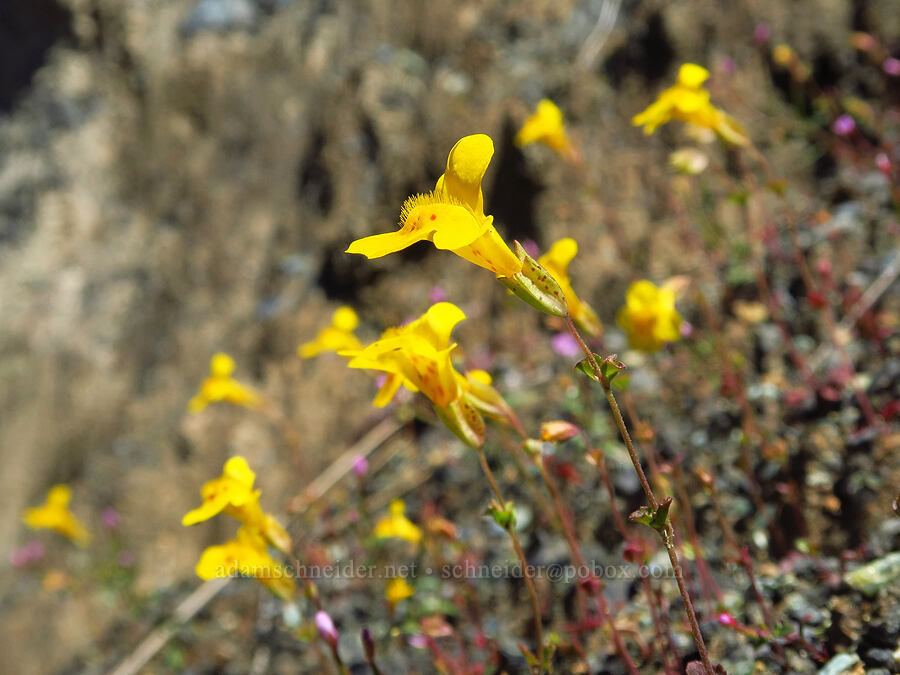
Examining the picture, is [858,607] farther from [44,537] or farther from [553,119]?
[44,537]

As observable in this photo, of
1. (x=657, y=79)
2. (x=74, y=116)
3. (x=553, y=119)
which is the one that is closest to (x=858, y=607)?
(x=553, y=119)

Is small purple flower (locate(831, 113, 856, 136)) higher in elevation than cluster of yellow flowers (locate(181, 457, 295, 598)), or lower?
higher

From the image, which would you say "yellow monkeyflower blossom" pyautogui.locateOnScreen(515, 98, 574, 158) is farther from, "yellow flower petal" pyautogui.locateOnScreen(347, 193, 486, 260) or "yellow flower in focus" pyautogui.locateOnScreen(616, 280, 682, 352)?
"yellow flower petal" pyautogui.locateOnScreen(347, 193, 486, 260)

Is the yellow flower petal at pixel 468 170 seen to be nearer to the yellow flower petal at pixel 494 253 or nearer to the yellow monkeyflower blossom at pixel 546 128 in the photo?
the yellow flower petal at pixel 494 253

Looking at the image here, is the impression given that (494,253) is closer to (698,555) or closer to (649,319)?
(649,319)

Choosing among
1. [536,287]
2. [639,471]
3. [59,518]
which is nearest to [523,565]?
[639,471]

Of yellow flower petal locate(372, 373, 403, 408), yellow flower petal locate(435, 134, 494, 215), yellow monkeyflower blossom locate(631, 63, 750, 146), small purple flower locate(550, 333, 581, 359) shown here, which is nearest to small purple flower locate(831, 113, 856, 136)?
yellow monkeyflower blossom locate(631, 63, 750, 146)
